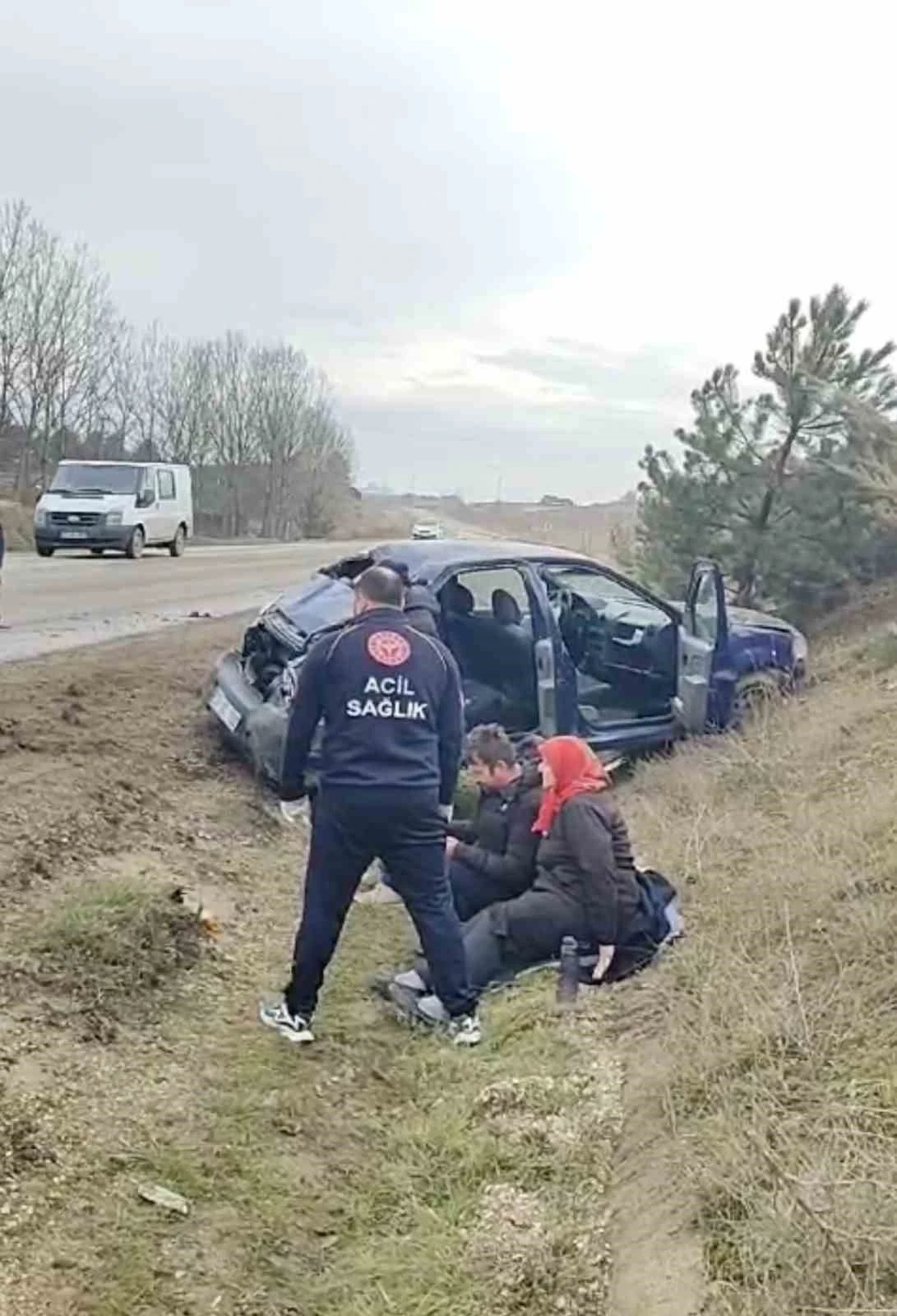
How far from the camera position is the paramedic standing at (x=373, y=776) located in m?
4.54

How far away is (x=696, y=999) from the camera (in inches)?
174

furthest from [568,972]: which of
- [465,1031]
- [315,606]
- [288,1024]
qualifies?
[315,606]

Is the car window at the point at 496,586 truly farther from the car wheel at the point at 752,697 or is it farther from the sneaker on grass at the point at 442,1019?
the sneaker on grass at the point at 442,1019

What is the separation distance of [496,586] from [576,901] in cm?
295

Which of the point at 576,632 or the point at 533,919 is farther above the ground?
the point at 576,632

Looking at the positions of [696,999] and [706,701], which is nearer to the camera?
[696,999]

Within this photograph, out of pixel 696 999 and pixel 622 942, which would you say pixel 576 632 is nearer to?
pixel 622 942

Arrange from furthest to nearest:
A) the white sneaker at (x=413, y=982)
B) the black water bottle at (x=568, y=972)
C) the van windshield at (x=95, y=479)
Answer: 1. the van windshield at (x=95, y=479)
2. the white sneaker at (x=413, y=982)
3. the black water bottle at (x=568, y=972)

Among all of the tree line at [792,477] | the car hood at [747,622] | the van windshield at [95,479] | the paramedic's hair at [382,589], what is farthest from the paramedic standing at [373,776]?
the van windshield at [95,479]

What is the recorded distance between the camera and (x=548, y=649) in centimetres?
751

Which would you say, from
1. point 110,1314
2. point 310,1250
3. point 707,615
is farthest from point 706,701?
point 110,1314

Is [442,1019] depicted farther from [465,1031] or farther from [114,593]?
[114,593]

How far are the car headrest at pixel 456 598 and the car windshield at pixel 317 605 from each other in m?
0.52

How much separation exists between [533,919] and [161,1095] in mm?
1645
